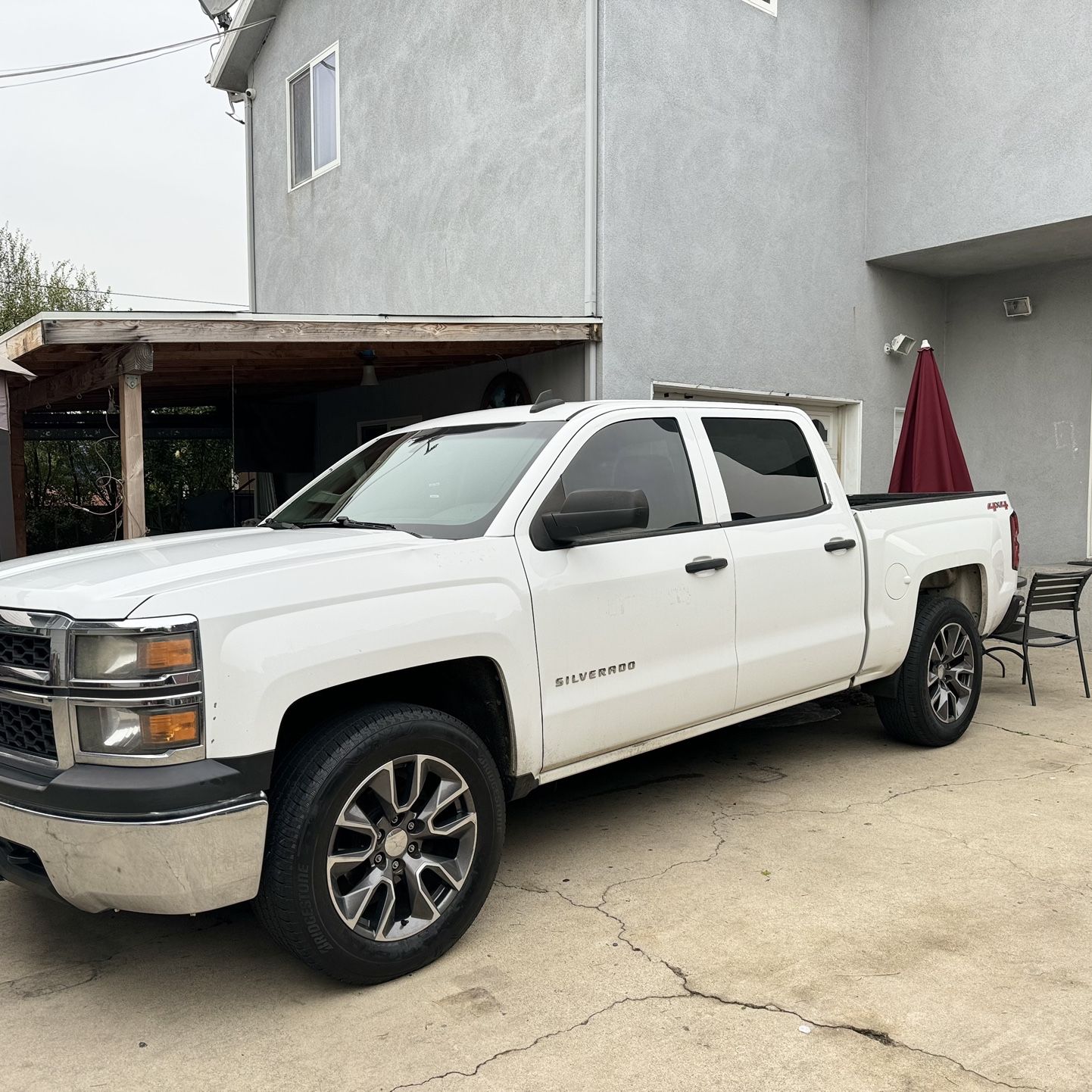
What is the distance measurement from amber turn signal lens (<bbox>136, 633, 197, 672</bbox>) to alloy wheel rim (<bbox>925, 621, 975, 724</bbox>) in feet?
14.3

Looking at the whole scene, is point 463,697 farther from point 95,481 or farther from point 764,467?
point 95,481

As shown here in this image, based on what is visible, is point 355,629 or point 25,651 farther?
point 355,629

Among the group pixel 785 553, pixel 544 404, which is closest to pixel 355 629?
pixel 544 404

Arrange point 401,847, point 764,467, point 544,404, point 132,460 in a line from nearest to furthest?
point 401,847, point 544,404, point 764,467, point 132,460

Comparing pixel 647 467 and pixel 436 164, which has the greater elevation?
pixel 436 164

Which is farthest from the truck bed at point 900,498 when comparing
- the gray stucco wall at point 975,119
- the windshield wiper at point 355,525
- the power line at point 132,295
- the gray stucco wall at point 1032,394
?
the power line at point 132,295

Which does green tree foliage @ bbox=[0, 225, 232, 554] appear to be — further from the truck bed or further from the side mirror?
the side mirror

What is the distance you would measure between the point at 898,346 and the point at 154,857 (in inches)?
419

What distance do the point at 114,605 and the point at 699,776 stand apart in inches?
139

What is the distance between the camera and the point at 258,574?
3.24 metres

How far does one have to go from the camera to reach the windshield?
4.15 meters

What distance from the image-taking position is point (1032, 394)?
11625mm

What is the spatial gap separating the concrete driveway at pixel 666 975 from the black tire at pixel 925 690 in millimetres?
739

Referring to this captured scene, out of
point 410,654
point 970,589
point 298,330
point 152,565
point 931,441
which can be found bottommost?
point 970,589
